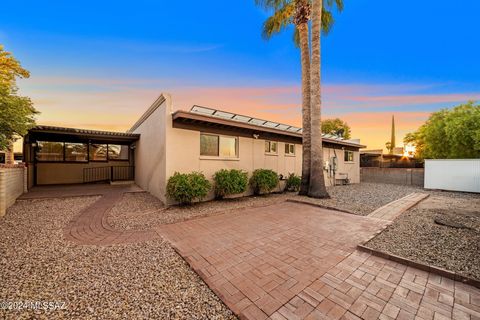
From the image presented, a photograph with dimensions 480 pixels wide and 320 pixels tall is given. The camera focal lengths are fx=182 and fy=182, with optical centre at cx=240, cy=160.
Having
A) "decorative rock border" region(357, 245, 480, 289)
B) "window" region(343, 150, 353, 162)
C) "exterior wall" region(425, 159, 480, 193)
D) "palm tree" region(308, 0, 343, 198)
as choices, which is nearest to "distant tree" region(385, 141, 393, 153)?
"window" region(343, 150, 353, 162)

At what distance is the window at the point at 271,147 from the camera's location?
9938 millimetres

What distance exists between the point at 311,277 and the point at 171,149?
19.5ft

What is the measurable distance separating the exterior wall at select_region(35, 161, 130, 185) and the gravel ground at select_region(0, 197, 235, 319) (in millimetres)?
9803

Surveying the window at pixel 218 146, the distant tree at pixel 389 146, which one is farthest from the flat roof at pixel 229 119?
the distant tree at pixel 389 146

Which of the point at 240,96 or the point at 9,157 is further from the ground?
the point at 240,96

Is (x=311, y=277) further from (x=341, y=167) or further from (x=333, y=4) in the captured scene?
(x=341, y=167)

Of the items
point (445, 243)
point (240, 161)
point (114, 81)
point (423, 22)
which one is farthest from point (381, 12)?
point (114, 81)

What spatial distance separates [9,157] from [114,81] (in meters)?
6.95

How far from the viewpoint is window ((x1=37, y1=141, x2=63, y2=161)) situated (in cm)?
1109

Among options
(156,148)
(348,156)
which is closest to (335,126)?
(348,156)

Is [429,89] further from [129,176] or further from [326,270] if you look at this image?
[129,176]

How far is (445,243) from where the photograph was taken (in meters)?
3.65

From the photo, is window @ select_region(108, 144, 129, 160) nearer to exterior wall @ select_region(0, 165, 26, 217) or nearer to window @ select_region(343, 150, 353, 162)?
exterior wall @ select_region(0, 165, 26, 217)

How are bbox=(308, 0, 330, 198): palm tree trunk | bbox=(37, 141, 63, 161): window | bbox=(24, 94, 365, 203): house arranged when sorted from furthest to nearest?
1. bbox=(37, 141, 63, 161): window
2. bbox=(308, 0, 330, 198): palm tree trunk
3. bbox=(24, 94, 365, 203): house
